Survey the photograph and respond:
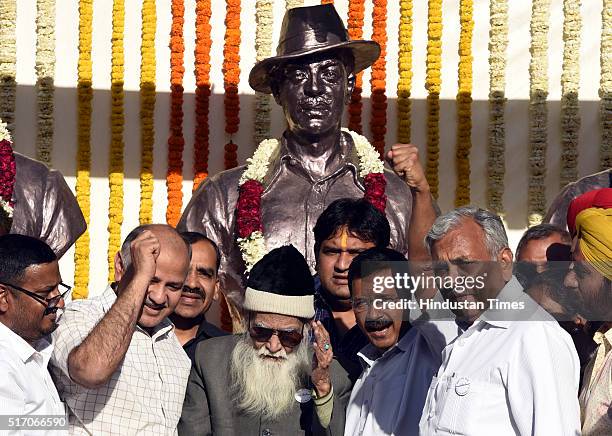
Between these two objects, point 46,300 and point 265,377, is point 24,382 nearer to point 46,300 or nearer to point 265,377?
point 46,300

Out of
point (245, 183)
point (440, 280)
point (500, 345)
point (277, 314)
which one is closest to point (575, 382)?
point (500, 345)

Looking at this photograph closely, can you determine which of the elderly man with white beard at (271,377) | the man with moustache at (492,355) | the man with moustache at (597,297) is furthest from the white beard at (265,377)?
the man with moustache at (597,297)

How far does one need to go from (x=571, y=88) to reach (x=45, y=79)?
302cm

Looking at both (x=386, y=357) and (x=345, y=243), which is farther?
(x=345, y=243)

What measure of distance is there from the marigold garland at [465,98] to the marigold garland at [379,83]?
0.44m

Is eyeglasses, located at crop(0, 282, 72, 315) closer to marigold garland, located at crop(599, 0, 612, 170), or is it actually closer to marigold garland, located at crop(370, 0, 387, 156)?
marigold garland, located at crop(370, 0, 387, 156)

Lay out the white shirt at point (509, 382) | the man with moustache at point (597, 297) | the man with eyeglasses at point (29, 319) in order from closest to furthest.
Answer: the white shirt at point (509, 382) < the man with moustache at point (597, 297) < the man with eyeglasses at point (29, 319)

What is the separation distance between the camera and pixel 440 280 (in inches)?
187

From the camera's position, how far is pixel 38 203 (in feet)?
22.5

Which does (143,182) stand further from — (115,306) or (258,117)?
(115,306)

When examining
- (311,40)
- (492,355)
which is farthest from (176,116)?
(492,355)

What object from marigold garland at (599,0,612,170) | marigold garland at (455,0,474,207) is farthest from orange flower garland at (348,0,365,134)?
marigold garland at (599,0,612,170)

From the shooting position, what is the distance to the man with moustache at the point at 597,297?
4316mm

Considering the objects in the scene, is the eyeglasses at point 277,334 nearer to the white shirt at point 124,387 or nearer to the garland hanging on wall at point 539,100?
the white shirt at point 124,387
